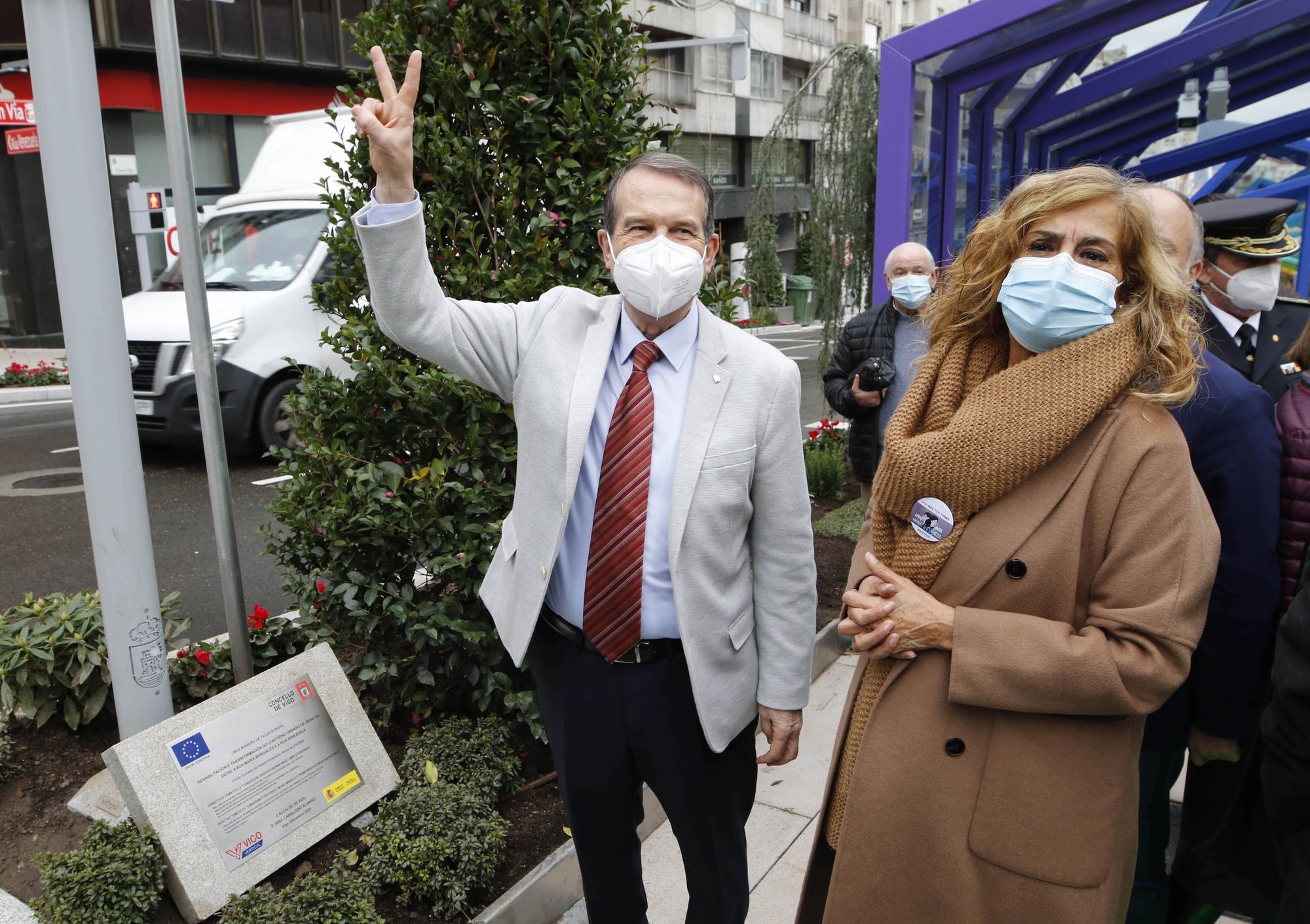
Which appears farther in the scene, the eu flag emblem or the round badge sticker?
the eu flag emblem

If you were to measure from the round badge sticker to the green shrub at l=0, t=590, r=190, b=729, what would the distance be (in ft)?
8.07

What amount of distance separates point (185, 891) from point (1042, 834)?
7.00 ft

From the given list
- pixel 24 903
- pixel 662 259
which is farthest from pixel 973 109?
pixel 24 903

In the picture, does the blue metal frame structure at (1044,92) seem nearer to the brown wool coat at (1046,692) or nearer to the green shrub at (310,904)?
the brown wool coat at (1046,692)

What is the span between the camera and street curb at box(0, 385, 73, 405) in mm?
12805

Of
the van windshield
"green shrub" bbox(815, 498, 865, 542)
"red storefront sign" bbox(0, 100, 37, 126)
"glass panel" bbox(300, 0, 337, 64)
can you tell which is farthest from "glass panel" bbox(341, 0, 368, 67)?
"green shrub" bbox(815, 498, 865, 542)

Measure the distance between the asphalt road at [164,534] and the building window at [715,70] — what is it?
1000 inches

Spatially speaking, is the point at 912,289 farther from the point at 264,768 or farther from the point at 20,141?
the point at 20,141

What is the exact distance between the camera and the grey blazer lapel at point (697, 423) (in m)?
2.01

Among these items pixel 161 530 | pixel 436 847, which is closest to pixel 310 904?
pixel 436 847

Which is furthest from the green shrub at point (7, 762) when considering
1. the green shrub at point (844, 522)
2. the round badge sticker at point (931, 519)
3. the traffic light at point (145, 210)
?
the traffic light at point (145, 210)

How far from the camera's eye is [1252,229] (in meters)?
3.00

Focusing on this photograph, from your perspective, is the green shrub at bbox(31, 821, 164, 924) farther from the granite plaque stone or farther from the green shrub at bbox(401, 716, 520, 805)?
the green shrub at bbox(401, 716, 520, 805)

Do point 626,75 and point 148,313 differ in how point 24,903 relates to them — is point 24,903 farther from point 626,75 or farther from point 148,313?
point 148,313
